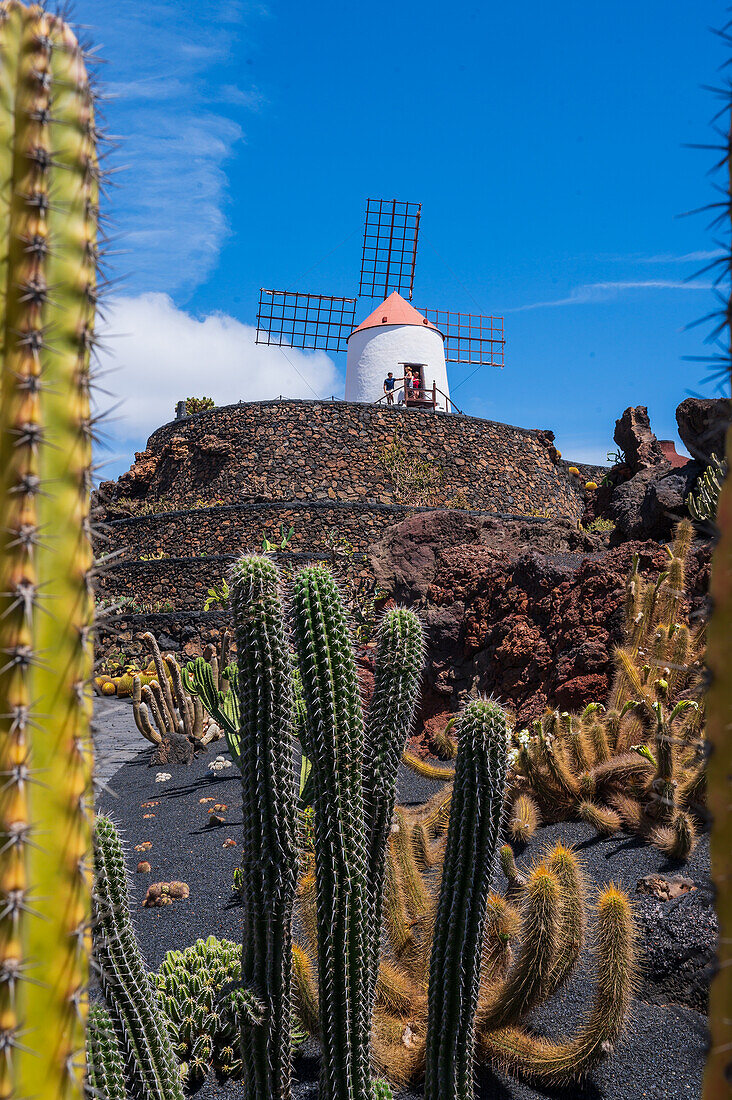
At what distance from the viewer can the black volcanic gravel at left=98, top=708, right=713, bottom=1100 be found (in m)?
3.28

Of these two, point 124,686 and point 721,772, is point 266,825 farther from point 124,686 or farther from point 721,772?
point 124,686

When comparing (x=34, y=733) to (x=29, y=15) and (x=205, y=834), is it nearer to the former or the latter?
(x=29, y=15)

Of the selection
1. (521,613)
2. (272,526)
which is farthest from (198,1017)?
(272,526)

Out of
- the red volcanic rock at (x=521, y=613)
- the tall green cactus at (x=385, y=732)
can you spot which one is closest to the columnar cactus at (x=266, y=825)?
the tall green cactus at (x=385, y=732)

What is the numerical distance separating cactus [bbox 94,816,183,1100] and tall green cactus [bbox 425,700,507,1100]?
861 mm

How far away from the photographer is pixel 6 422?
1180mm

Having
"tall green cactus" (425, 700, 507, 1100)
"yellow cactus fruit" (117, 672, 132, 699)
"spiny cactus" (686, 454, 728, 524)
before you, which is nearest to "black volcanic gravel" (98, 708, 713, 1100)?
"tall green cactus" (425, 700, 507, 1100)

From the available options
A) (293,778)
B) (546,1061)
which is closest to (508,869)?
(546,1061)

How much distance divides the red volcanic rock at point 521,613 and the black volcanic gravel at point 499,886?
3.89ft

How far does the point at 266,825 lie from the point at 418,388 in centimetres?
2393

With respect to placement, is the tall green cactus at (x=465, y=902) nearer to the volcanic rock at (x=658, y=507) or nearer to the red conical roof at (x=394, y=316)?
the volcanic rock at (x=658, y=507)

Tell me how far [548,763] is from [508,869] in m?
1.28

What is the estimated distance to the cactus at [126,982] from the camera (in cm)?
234

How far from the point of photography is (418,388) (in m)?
25.5
